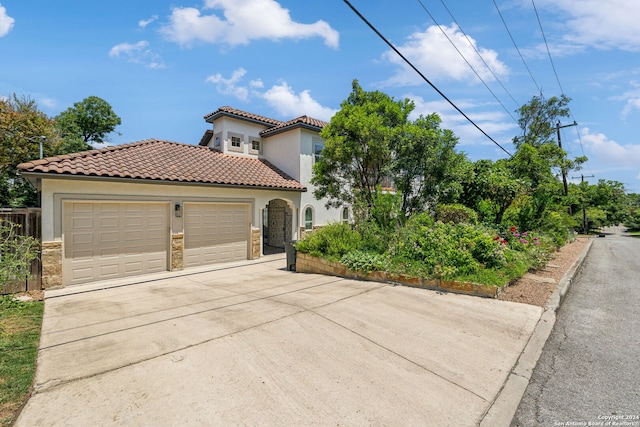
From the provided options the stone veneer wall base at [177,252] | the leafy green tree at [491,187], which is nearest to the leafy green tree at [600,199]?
the leafy green tree at [491,187]

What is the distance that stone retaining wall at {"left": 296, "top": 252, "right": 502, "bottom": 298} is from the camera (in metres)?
6.38

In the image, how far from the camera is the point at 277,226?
15.9 meters

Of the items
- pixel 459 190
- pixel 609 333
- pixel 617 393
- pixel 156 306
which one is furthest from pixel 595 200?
pixel 156 306

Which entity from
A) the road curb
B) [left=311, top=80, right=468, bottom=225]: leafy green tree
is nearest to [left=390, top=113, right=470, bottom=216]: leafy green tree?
[left=311, top=80, right=468, bottom=225]: leafy green tree

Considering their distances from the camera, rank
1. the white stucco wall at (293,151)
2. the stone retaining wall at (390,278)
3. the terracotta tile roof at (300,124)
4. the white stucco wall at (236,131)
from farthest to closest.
A: the white stucco wall at (236,131), the white stucco wall at (293,151), the terracotta tile roof at (300,124), the stone retaining wall at (390,278)

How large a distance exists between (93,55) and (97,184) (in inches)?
135

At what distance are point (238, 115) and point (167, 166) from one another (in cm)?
587

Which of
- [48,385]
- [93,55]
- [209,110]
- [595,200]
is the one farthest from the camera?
[595,200]

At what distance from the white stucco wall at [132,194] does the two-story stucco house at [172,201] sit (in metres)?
0.02

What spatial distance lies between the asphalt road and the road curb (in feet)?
0.21

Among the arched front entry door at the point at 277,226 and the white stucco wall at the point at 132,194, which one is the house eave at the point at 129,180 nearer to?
the white stucco wall at the point at 132,194

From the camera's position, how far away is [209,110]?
1638 centimetres

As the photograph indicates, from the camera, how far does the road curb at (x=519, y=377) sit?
275 cm

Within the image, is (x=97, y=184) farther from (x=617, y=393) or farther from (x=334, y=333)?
(x=617, y=393)
